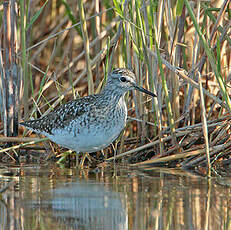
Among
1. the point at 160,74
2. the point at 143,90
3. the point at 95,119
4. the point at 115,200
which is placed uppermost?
the point at 160,74

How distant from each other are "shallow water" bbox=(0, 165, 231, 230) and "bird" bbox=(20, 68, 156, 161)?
42 cm

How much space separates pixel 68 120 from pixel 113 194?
1.84m

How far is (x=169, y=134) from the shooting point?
6969mm

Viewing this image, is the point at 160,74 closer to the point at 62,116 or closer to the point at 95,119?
the point at 95,119

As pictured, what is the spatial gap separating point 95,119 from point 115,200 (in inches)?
69.9

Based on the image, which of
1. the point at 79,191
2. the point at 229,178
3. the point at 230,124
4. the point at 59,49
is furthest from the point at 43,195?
the point at 59,49

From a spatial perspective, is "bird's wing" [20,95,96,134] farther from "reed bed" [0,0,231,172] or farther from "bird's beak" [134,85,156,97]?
"bird's beak" [134,85,156,97]

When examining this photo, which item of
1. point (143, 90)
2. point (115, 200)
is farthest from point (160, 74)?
point (115, 200)

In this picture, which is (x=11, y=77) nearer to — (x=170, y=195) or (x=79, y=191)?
(x=79, y=191)

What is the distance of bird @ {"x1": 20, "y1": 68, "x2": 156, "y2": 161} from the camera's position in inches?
252

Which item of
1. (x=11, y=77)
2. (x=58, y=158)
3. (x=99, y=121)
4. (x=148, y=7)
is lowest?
(x=58, y=158)

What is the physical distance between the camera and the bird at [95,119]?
21.0 ft

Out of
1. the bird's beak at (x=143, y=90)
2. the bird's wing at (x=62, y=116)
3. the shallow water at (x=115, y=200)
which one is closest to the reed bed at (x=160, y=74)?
the bird's beak at (x=143, y=90)

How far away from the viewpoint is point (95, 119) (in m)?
6.50
